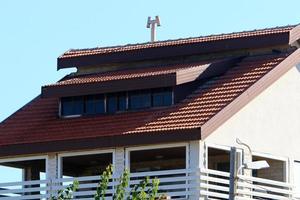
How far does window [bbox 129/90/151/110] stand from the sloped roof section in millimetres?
322

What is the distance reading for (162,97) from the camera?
43031mm

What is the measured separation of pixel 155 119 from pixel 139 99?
63.2 inches

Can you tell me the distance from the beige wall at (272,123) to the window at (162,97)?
7.15 feet

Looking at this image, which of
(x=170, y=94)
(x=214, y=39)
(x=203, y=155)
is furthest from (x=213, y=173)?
(x=214, y=39)

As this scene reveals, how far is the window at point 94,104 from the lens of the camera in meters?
44.1

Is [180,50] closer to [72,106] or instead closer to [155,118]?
[72,106]

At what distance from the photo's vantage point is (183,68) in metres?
43.7

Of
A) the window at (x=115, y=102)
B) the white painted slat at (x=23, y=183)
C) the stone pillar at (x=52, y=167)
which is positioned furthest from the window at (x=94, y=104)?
the white painted slat at (x=23, y=183)

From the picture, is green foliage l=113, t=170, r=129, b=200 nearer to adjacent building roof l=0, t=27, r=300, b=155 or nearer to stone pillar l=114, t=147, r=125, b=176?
adjacent building roof l=0, t=27, r=300, b=155

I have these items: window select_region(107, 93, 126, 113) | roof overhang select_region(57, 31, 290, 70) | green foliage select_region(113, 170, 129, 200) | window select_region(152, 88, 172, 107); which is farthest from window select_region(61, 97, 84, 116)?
green foliage select_region(113, 170, 129, 200)

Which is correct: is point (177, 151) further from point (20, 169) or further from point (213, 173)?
point (20, 169)

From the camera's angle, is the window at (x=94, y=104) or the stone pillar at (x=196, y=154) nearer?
the stone pillar at (x=196, y=154)

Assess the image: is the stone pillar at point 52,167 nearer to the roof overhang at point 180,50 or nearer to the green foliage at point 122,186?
the roof overhang at point 180,50

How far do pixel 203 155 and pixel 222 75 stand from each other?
13.8 feet
